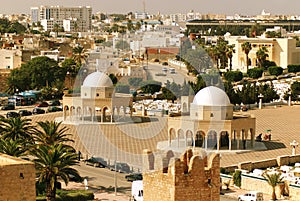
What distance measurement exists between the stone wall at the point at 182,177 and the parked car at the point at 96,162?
49.8ft

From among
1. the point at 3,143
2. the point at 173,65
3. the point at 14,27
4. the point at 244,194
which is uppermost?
the point at 14,27

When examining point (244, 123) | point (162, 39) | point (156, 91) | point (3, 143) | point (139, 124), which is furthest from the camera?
point (162, 39)

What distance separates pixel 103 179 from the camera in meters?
24.1

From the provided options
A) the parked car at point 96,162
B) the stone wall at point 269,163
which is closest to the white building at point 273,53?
the stone wall at point 269,163

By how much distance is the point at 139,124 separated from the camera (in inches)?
1441

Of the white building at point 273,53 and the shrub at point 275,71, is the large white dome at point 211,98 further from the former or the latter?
the white building at point 273,53

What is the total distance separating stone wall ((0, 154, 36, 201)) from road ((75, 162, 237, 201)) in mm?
9627

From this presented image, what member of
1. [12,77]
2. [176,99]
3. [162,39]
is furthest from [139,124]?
[162,39]

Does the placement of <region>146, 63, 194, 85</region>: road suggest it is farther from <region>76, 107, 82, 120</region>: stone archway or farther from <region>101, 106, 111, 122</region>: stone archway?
<region>76, 107, 82, 120</region>: stone archway

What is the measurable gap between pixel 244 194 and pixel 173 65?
154 ft

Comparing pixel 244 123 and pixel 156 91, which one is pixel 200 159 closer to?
pixel 244 123

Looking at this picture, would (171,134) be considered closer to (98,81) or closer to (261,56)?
(98,81)

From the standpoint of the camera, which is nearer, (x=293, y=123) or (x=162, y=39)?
(x=293, y=123)

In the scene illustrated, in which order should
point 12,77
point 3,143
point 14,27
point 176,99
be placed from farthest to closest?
point 14,27 → point 12,77 → point 176,99 → point 3,143
